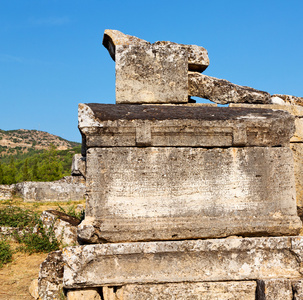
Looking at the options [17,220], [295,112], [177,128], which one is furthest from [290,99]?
[17,220]

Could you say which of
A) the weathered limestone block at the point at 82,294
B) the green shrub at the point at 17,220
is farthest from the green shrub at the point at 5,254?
the weathered limestone block at the point at 82,294

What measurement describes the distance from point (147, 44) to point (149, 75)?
338 mm

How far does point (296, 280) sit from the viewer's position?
3.03m

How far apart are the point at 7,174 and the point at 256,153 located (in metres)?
21.2

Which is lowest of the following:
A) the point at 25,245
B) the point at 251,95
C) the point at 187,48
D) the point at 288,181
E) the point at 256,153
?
the point at 25,245

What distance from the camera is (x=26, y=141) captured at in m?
75.4

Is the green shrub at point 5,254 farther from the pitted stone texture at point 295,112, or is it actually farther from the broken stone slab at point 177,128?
the pitted stone texture at point 295,112

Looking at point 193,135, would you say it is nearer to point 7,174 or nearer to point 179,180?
point 179,180

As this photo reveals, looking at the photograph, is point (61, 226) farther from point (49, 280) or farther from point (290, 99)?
point (290, 99)

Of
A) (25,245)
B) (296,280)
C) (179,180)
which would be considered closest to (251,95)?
(179,180)

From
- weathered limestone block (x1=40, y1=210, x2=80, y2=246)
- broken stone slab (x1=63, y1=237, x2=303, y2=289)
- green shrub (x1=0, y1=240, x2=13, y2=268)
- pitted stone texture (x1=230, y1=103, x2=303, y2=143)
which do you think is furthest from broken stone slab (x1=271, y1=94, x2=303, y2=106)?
green shrub (x1=0, y1=240, x2=13, y2=268)

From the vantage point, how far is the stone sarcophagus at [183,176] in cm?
310

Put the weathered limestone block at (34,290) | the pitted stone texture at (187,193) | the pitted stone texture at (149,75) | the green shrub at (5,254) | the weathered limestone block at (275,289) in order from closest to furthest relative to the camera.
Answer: the weathered limestone block at (275,289), the pitted stone texture at (187,193), the weathered limestone block at (34,290), the pitted stone texture at (149,75), the green shrub at (5,254)

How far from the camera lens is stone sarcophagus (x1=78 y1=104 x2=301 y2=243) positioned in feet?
10.2
